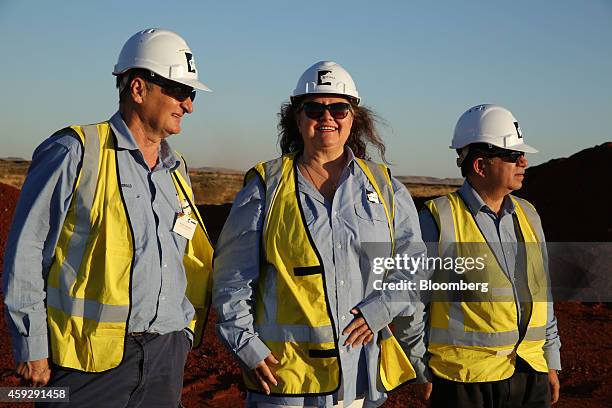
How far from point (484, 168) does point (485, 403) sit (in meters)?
1.44

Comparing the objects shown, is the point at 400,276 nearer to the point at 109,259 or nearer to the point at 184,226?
the point at 184,226

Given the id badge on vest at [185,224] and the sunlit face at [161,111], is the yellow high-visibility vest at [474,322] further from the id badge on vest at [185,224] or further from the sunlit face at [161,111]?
the sunlit face at [161,111]

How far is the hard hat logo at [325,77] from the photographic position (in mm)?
3766

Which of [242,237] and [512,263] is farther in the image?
[512,263]

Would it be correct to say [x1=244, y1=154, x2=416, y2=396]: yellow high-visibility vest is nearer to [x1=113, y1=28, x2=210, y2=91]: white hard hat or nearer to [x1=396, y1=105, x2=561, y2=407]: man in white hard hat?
[x1=396, y1=105, x2=561, y2=407]: man in white hard hat

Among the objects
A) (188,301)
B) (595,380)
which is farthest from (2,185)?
(188,301)

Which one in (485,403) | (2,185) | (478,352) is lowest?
(485,403)

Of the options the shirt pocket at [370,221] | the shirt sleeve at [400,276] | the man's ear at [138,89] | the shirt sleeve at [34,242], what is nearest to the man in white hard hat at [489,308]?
the shirt sleeve at [400,276]

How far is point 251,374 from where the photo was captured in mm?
3484

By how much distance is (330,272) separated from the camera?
11.3 feet

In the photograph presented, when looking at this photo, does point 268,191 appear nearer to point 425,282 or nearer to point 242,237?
point 242,237

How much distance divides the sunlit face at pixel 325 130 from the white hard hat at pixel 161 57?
642 millimetres

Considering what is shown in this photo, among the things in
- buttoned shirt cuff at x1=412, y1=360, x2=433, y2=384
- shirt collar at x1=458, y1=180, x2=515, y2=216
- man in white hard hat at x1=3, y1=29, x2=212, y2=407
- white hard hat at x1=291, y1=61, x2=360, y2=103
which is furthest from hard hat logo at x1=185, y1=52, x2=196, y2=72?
buttoned shirt cuff at x1=412, y1=360, x2=433, y2=384

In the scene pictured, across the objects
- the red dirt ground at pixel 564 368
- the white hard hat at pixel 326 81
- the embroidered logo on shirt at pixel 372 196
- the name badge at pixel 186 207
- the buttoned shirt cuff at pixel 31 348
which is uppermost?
the white hard hat at pixel 326 81
